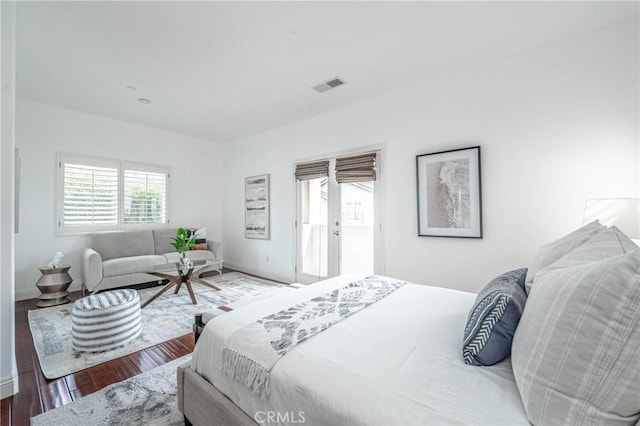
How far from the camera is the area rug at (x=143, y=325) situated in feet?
7.15

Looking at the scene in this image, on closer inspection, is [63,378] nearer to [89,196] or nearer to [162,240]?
[162,240]

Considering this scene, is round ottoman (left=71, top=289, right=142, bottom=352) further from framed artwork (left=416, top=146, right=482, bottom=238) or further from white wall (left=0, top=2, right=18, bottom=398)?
framed artwork (left=416, top=146, right=482, bottom=238)

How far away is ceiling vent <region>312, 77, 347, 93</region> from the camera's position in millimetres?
3208

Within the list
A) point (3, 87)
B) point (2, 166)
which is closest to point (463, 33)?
point (3, 87)

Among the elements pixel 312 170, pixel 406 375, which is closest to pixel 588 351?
pixel 406 375

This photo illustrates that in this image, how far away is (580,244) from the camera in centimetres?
121

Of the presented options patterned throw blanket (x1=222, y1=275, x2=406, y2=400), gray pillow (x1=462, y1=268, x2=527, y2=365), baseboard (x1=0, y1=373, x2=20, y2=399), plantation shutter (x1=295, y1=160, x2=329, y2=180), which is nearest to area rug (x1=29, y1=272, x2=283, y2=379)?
baseboard (x1=0, y1=373, x2=20, y2=399)

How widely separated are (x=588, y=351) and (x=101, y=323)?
10.2ft

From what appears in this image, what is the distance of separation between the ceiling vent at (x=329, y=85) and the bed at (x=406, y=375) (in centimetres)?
271

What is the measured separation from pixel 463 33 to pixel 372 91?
49.9 inches

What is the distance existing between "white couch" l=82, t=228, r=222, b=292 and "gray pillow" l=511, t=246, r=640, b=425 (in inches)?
175

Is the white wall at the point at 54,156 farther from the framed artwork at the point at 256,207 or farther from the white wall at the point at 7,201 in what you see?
the white wall at the point at 7,201

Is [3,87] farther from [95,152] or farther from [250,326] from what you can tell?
[95,152]

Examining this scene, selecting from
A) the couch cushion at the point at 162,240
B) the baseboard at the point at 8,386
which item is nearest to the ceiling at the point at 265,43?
the couch cushion at the point at 162,240
